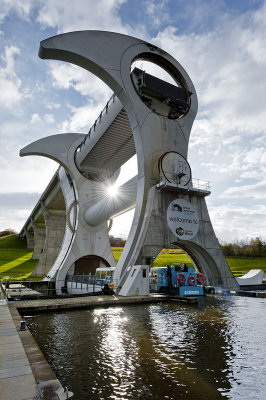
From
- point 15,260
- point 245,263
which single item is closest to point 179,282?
point 245,263

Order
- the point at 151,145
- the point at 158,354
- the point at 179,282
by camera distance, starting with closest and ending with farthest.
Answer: the point at 158,354 → the point at 179,282 → the point at 151,145

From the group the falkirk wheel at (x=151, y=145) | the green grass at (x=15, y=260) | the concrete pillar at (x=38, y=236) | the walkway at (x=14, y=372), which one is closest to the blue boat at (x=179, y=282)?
the falkirk wheel at (x=151, y=145)

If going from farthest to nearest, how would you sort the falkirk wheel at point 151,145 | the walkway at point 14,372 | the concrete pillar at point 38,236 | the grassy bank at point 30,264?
the concrete pillar at point 38,236 < the grassy bank at point 30,264 < the falkirk wheel at point 151,145 < the walkway at point 14,372

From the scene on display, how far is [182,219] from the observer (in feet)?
64.1

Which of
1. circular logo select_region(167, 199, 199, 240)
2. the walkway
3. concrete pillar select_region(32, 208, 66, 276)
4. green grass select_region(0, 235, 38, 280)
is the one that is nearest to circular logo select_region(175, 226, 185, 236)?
circular logo select_region(167, 199, 199, 240)

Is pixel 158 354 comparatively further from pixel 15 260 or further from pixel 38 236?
pixel 38 236

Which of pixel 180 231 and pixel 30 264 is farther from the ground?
pixel 180 231

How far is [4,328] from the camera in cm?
761

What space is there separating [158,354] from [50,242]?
44299 mm

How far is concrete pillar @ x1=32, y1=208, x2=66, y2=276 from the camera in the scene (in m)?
45.2

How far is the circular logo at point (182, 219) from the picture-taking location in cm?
1908

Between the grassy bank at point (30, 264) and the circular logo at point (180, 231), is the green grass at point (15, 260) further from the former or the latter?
the circular logo at point (180, 231)

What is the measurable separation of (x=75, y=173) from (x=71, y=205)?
4.11 metres

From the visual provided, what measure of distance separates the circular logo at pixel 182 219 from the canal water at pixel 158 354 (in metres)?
8.49
